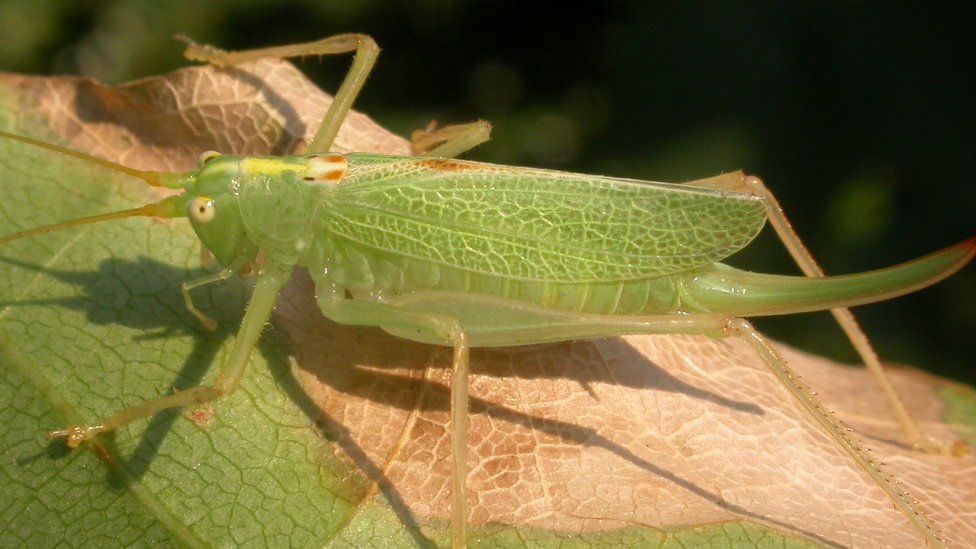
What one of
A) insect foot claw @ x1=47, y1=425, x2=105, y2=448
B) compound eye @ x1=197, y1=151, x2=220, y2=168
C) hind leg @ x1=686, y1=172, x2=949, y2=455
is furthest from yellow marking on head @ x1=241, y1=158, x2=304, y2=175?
hind leg @ x1=686, y1=172, x2=949, y2=455

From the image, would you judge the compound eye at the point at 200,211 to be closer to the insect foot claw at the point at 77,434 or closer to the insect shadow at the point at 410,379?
the insect shadow at the point at 410,379

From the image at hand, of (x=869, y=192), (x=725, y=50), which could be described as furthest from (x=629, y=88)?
(x=869, y=192)

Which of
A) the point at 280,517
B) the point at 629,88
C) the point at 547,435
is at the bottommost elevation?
the point at 280,517

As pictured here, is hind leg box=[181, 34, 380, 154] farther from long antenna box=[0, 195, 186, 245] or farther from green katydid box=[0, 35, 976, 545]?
long antenna box=[0, 195, 186, 245]

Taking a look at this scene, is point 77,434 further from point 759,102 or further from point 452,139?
point 759,102

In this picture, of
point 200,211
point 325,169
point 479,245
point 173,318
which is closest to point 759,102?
point 479,245

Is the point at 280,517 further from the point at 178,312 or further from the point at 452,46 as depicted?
the point at 452,46

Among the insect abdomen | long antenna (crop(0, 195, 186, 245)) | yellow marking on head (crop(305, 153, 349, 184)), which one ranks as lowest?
long antenna (crop(0, 195, 186, 245))
